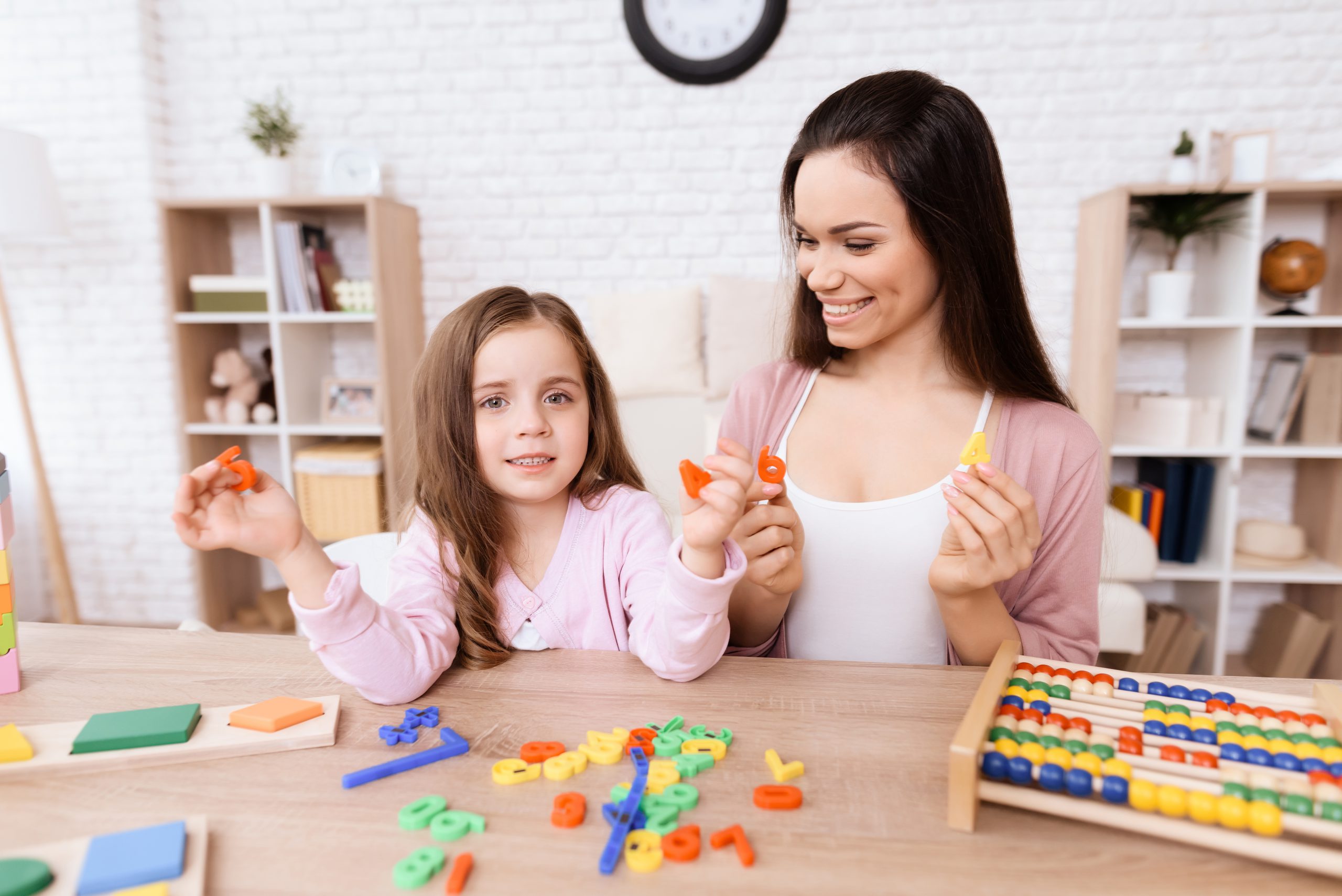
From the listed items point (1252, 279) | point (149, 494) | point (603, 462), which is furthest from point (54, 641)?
point (1252, 279)

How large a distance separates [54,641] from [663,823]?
38.9 inches

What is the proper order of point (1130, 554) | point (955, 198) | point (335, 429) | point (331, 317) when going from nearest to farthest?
point (955, 198) → point (1130, 554) → point (331, 317) → point (335, 429)

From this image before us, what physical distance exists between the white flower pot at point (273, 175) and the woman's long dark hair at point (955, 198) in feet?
8.76

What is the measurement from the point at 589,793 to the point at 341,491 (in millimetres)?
2803

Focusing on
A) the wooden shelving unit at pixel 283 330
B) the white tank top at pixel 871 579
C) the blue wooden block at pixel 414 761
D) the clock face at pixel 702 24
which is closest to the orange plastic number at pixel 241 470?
the blue wooden block at pixel 414 761

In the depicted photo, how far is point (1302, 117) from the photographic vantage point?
10.0 ft

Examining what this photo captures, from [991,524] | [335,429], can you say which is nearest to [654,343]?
[335,429]

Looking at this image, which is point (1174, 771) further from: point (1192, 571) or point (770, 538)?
point (1192, 571)

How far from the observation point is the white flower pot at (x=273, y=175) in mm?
3289

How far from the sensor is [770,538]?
1.10 m

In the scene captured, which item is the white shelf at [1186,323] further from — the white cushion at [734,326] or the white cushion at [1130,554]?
the white cushion at [734,326]

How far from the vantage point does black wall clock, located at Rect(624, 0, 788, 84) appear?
127 inches

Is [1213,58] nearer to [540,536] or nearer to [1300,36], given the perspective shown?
[1300,36]

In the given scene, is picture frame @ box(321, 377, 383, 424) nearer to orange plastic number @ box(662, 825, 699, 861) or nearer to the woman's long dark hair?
the woman's long dark hair
